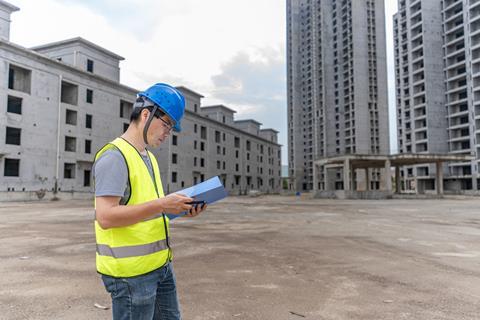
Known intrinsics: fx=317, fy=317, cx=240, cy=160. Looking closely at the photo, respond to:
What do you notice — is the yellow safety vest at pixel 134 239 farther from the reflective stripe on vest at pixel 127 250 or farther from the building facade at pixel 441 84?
the building facade at pixel 441 84

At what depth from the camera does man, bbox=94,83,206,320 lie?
62.7 inches

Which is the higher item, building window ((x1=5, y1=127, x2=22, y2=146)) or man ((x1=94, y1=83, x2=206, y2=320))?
building window ((x1=5, y1=127, x2=22, y2=146))

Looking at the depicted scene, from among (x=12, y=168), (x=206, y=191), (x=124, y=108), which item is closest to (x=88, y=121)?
(x=124, y=108)

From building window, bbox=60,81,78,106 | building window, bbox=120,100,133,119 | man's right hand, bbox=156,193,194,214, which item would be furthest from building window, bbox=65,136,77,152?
man's right hand, bbox=156,193,194,214

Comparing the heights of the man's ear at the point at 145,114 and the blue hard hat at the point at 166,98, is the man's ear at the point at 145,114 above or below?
below

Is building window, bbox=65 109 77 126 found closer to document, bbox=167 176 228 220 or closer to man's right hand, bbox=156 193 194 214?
document, bbox=167 176 228 220

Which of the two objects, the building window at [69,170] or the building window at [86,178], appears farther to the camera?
the building window at [86,178]

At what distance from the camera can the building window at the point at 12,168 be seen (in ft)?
93.9

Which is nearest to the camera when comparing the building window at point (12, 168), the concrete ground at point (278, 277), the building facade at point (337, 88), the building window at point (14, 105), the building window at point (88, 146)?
the concrete ground at point (278, 277)

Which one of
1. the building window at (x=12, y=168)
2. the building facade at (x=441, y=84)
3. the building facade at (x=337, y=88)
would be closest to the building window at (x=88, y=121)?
the building window at (x=12, y=168)

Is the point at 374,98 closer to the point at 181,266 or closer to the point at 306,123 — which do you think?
the point at 306,123

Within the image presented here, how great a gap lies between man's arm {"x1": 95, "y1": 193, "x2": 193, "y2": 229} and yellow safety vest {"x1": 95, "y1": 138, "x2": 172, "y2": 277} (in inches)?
3.7

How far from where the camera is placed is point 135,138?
6.13ft

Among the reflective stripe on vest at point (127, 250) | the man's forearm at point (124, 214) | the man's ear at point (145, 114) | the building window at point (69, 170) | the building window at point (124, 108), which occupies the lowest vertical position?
the reflective stripe on vest at point (127, 250)
